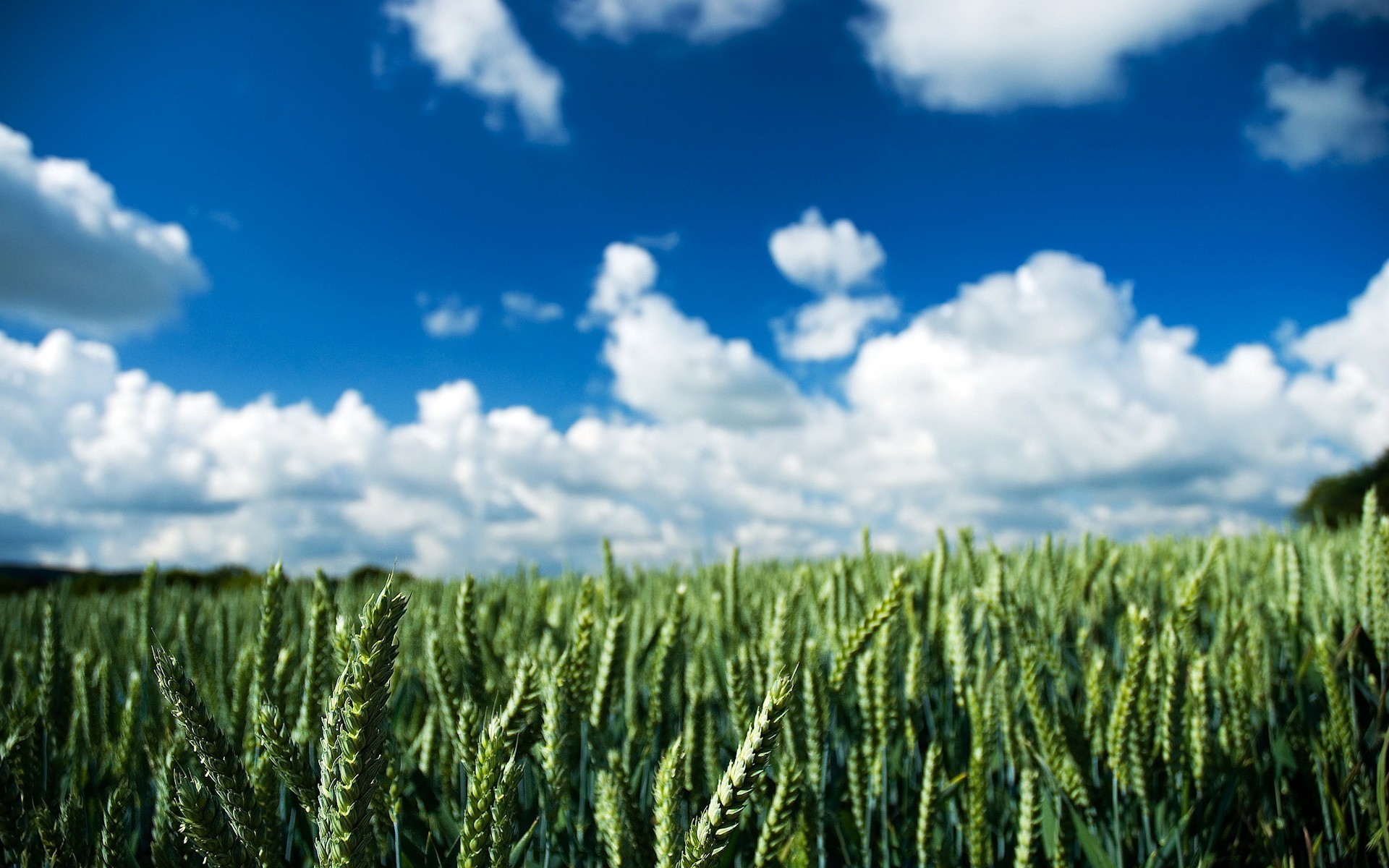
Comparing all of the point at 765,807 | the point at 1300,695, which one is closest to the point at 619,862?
the point at 765,807

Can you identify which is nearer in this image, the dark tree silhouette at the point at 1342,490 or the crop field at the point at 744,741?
the crop field at the point at 744,741

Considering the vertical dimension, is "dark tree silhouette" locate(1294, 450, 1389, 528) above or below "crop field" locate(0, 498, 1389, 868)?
above

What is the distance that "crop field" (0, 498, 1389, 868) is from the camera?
74cm

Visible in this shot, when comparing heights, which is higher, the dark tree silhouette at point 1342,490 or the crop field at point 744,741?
the dark tree silhouette at point 1342,490

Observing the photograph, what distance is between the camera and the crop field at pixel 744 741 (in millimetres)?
740

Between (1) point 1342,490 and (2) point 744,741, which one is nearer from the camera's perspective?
(2) point 744,741

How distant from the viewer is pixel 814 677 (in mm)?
1401

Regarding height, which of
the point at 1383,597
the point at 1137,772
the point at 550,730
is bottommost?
the point at 1137,772

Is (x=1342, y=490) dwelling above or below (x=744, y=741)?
above

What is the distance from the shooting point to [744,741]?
31.9 inches

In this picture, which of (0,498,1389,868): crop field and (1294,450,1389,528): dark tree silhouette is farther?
(1294,450,1389,528): dark tree silhouette

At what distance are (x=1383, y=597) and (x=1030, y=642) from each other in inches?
38.4

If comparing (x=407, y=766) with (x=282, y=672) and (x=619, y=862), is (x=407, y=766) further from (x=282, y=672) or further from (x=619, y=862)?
(x=619, y=862)

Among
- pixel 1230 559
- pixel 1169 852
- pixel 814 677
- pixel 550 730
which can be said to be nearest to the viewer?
pixel 550 730
